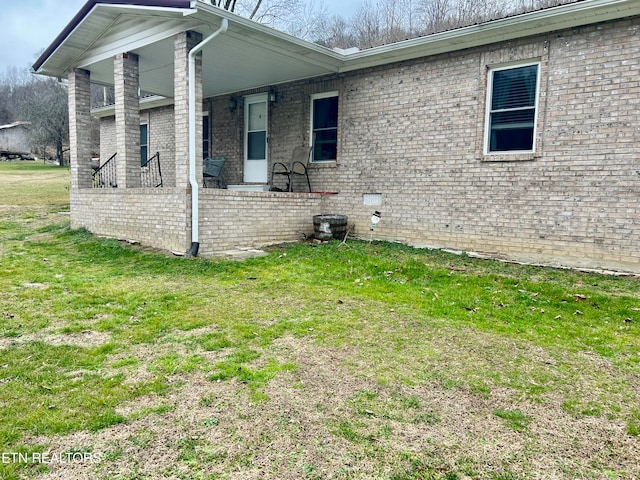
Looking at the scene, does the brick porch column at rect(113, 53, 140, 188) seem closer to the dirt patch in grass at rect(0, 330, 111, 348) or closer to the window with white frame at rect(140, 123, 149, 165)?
the dirt patch in grass at rect(0, 330, 111, 348)

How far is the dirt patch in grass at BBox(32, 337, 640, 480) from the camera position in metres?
1.97

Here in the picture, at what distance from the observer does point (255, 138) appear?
1088 centimetres

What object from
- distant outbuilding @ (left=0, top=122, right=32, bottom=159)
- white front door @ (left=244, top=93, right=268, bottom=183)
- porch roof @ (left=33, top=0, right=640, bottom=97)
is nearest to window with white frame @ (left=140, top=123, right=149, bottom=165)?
porch roof @ (left=33, top=0, right=640, bottom=97)

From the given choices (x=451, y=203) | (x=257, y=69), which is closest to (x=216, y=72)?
(x=257, y=69)

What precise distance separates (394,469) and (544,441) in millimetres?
817

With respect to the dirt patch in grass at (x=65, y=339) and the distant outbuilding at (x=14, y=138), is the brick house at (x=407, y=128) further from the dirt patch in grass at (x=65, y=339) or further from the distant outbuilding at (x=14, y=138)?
the distant outbuilding at (x=14, y=138)

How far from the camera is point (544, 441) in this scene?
221cm

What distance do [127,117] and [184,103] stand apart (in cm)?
180

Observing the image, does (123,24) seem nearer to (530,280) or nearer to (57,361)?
(57,361)

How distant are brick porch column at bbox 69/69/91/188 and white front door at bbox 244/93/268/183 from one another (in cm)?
347

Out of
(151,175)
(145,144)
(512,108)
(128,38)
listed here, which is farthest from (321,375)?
(145,144)

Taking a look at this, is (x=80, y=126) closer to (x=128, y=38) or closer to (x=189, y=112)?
(x=128, y=38)

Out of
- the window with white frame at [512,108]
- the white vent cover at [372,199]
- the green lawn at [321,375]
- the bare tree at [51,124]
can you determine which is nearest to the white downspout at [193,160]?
the green lawn at [321,375]

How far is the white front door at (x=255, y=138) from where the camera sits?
10664 mm
